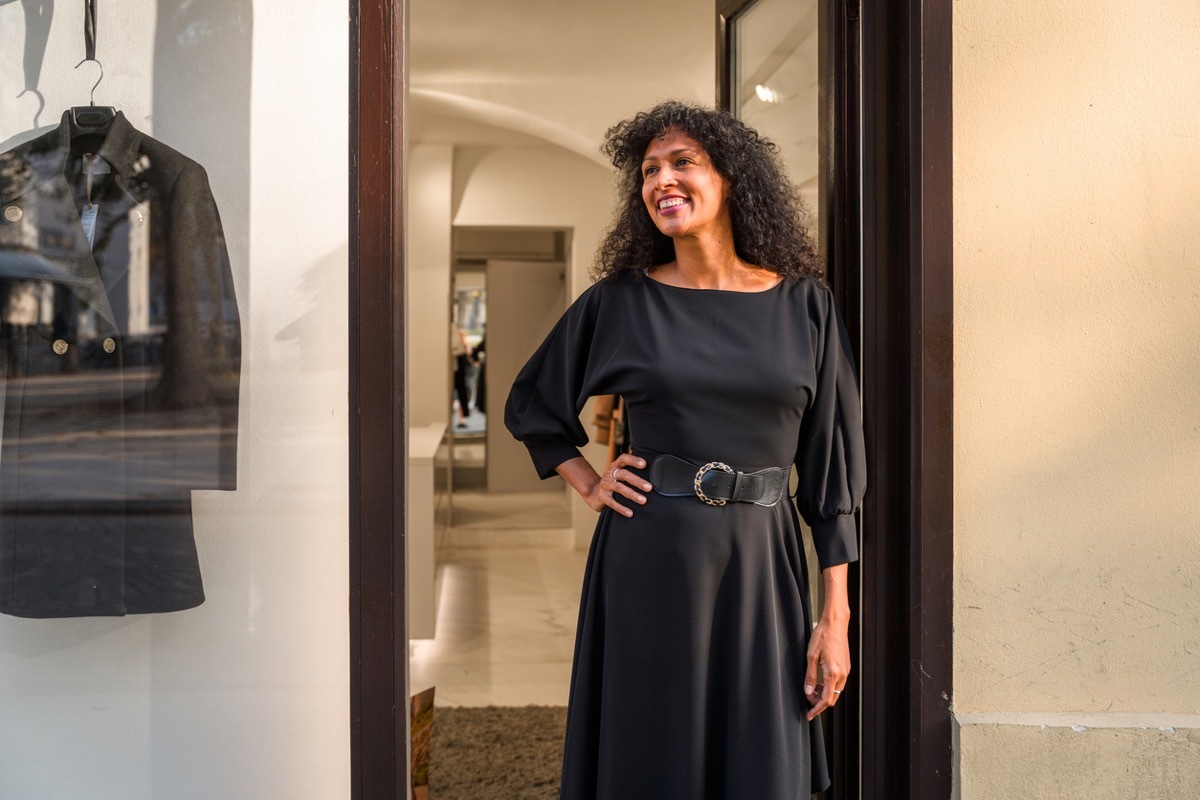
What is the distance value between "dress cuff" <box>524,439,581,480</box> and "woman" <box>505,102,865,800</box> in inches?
1.4

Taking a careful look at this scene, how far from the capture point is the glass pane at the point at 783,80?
8.19ft

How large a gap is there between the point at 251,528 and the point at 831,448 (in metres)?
1.16

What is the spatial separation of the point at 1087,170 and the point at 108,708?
2293mm

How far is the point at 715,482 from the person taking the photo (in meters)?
1.81

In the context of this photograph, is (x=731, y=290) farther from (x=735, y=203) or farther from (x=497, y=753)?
Answer: (x=497, y=753)

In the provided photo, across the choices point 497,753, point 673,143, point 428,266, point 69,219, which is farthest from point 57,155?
point 428,266

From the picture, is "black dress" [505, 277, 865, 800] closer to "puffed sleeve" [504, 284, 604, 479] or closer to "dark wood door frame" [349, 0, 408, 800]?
"puffed sleeve" [504, 284, 604, 479]

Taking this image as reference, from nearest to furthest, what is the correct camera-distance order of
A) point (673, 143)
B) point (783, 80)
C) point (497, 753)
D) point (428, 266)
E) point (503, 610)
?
point (673, 143) → point (783, 80) → point (497, 753) → point (503, 610) → point (428, 266)

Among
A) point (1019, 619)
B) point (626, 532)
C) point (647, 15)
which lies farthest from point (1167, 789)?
point (647, 15)

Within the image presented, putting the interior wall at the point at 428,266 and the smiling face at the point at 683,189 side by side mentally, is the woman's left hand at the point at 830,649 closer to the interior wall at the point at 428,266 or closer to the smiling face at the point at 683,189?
the smiling face at the point at 683,189

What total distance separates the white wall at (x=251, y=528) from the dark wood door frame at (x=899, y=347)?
42.4 inches

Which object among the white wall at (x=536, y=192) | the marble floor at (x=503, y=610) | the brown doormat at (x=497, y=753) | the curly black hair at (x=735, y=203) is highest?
the white wall at (x=536, y=192)

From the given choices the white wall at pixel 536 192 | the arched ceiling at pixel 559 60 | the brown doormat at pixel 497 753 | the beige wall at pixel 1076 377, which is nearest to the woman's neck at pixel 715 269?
the beige wall at pixel 1076 377

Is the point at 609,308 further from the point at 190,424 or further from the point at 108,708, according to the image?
the point at 108,708
